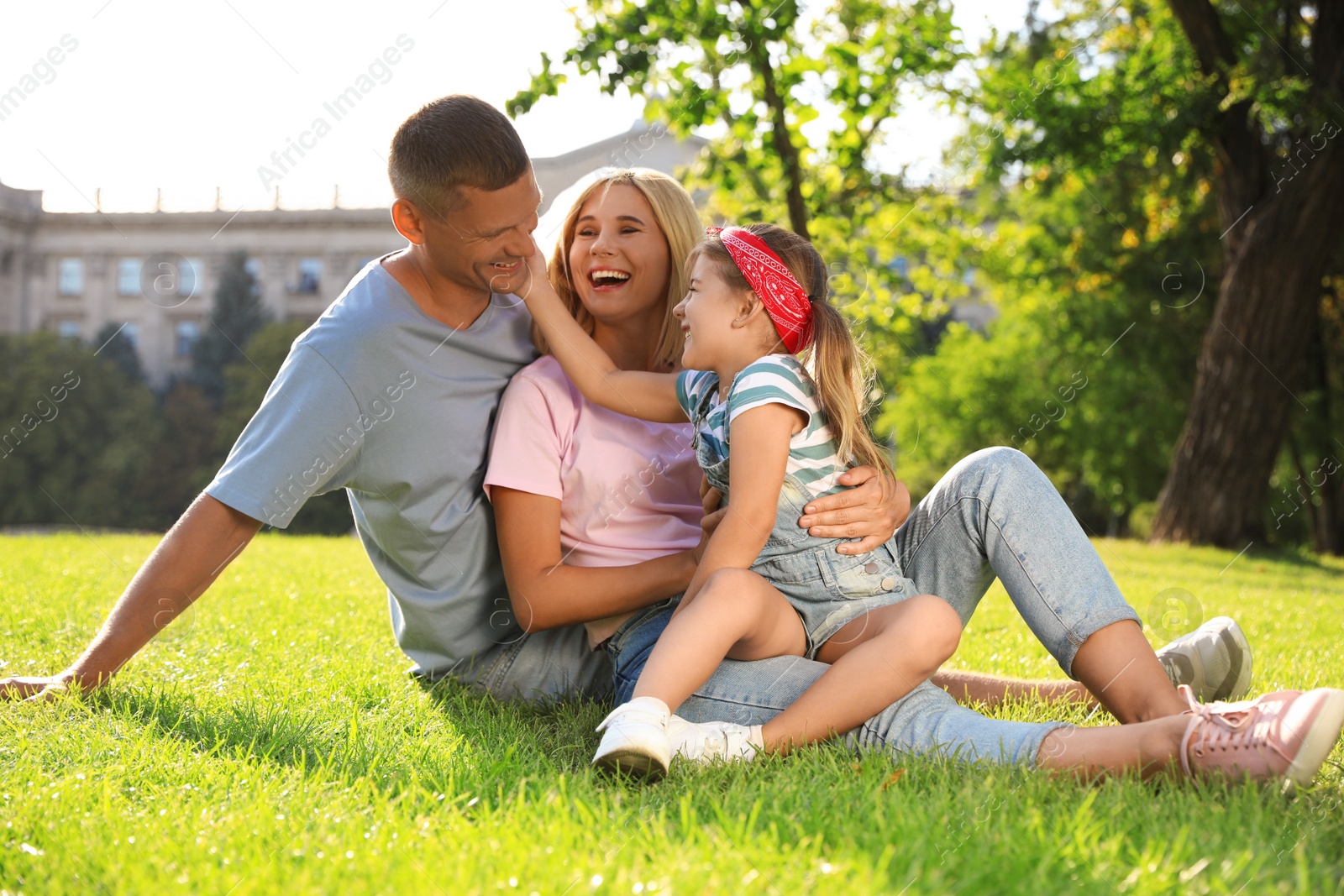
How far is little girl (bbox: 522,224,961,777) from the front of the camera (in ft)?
7.39

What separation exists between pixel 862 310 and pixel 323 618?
9.41 metres

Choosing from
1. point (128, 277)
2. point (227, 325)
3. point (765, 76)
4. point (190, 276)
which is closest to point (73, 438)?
point (227, 325)

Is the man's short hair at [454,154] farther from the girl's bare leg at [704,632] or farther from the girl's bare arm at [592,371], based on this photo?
the girl's bare leg at [704,632]

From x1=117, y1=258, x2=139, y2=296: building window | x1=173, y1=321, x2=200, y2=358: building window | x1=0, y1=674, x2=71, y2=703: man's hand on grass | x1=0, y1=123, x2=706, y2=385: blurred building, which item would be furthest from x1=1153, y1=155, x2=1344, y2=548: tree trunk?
x1=117, y1=258, x2=139, y2=296: building window

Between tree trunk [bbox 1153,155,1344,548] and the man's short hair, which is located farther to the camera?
tree trunk [bbox 1153,155,1344,548]

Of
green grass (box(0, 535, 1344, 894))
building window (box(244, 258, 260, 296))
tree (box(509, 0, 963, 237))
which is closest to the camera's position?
green grass (box(0, 535, 1344, 894))

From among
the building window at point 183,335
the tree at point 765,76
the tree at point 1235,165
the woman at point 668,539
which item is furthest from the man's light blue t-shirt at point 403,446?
the building window at point 183,335

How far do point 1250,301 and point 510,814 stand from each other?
10740 millimetres

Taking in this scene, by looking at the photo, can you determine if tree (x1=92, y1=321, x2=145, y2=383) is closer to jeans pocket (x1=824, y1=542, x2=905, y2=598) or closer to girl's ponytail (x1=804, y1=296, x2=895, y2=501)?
girl's ponytail (x1=804, y1=296, x2=895, y2=501)

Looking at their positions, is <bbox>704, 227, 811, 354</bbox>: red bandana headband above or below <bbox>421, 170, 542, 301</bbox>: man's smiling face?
below

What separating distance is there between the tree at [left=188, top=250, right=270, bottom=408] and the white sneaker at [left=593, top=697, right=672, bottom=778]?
46.8m

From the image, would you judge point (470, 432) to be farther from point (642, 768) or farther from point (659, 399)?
point (642, 768)

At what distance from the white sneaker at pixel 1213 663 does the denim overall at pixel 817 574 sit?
771 millimetres

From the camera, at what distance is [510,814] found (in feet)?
5.94
